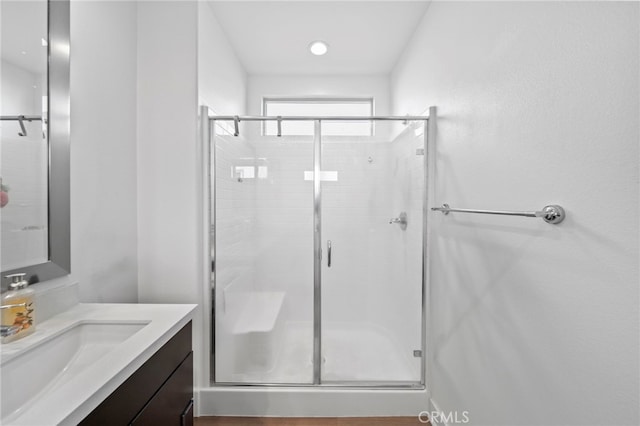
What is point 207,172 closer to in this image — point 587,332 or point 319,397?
point 319,397

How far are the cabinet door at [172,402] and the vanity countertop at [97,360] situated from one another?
16cm

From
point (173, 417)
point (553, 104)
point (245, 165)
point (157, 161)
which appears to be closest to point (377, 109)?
point (245, 165)

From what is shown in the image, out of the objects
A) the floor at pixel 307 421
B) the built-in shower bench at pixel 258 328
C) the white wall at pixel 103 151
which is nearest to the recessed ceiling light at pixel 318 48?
the white wall at pixel 103 151

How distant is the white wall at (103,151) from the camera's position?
1.41 meters

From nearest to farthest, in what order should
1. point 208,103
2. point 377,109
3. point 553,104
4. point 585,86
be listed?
point 585,86, point 553,104, point 208,103, point 377,109

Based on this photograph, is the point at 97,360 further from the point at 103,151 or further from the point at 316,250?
the point at 316,250

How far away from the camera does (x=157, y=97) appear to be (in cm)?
185

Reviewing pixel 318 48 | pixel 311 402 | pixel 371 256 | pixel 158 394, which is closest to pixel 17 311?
pixel 158 394

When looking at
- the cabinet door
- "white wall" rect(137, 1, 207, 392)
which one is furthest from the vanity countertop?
"white wall" rect(137, 1, 207, 392)

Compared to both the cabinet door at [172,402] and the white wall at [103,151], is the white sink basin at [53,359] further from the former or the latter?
the white wall at [103,151]

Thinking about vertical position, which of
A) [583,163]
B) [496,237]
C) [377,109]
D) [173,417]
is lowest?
[173,417]

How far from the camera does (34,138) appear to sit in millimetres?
1173

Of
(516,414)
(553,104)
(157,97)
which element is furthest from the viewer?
(157,97)

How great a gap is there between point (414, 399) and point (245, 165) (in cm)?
184
